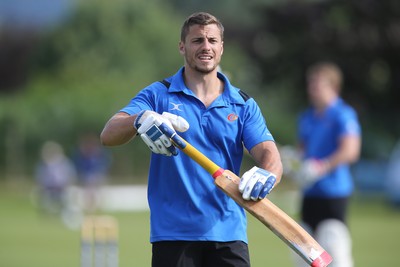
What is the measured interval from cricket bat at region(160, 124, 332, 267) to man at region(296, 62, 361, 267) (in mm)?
3583

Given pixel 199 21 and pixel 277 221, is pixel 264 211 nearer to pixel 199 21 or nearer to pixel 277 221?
pixel 277 221

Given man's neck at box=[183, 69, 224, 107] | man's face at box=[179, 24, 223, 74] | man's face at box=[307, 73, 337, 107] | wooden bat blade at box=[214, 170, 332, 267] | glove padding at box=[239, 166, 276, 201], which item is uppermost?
man's face at box=[307, 73, 337, 107]

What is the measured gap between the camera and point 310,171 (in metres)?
8.95

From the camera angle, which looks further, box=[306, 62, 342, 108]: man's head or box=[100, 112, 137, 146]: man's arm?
box=[306, 62, 342, 108]: man's head

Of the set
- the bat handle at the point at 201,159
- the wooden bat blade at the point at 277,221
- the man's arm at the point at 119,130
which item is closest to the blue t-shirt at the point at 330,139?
the wooden bat blade at the point at 277,221

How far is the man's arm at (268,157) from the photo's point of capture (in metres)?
5.48

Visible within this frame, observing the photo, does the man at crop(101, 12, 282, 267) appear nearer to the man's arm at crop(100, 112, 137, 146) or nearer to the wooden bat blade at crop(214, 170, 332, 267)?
the man's arm at crop(100, 112, 137, 146)

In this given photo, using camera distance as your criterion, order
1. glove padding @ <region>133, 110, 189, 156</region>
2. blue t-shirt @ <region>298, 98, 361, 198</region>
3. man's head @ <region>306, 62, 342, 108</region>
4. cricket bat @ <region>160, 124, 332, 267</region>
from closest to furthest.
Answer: glove padding @ <region>133, 110, 189, 156</region>
cricket bat @ <region>160, 124, 332, 267</region>
blue t-shirt @ <region>298, 98, 361, 198</region>
man's head @ <region>306, 62, 342, 108</region>

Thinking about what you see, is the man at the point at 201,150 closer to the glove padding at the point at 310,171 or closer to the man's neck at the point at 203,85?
the man's neck at the point at 203,85

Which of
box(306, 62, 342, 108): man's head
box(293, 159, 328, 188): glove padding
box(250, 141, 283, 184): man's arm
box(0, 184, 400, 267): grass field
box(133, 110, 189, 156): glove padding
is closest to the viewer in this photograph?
box(133, 110, 189, 156): glove padding

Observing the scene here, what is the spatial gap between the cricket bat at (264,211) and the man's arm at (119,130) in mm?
274

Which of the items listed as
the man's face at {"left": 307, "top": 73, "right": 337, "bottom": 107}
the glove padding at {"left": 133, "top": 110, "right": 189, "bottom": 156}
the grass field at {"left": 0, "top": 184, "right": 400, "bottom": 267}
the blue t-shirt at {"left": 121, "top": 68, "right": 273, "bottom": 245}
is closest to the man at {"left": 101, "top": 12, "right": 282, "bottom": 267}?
the blue t-shirt at {"left": 121, "top": 68, "right": 273, "bottom": 245}

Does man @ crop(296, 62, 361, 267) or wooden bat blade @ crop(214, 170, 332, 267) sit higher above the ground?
man @ crop(296, 62, 361, 267)

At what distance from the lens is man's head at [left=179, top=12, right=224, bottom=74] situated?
18.1 ft
